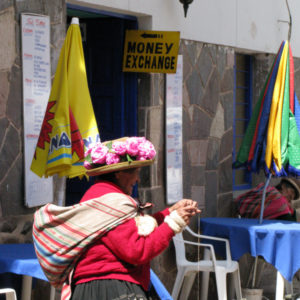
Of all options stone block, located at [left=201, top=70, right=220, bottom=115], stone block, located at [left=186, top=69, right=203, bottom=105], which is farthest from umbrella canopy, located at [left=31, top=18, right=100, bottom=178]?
stone block, located at [left=201, top=70, right=220, bottom=115]

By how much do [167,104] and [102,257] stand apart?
3743mm

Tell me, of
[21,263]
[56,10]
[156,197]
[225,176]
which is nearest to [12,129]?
[56,10]

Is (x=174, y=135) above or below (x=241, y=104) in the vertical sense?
below

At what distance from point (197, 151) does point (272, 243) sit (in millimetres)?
1428

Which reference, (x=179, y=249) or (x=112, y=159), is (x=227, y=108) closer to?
(x=179, y=249)

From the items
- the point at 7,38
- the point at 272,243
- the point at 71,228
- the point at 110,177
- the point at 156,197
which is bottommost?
the point at 272,243

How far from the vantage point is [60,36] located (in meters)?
6.29

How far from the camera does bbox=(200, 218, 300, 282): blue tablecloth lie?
7.15 metres

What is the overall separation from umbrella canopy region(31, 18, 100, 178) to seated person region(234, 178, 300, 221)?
10.3ft

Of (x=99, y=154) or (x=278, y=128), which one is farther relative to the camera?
(x=278, y=128)

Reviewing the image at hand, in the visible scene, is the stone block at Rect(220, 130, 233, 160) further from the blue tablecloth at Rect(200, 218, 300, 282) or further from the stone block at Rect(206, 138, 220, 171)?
the blue tablecloth at Rect(200, 218, 300, 282)

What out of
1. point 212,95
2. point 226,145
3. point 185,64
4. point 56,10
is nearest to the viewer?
point 56,10

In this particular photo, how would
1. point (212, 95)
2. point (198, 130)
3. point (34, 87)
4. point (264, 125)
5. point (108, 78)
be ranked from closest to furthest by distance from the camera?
point (34, 87), point (264, 125), point (108, 78), point (198, 130), point (212, 95)

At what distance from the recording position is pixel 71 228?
408cm
